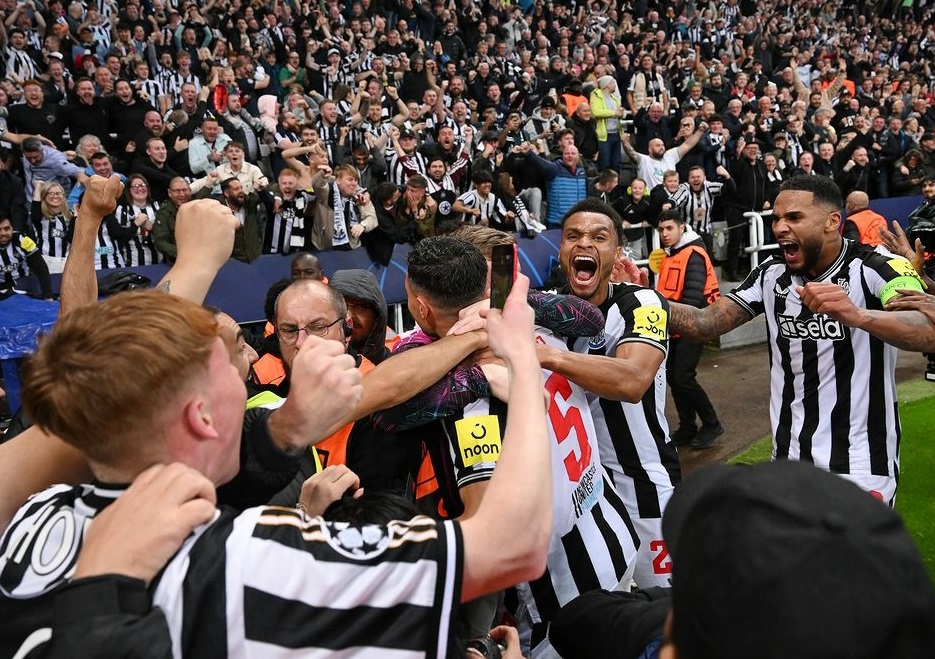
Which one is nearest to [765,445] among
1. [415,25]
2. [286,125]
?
[286,125]

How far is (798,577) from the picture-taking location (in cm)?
100

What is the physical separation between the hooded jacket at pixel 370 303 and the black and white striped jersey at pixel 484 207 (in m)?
6.25

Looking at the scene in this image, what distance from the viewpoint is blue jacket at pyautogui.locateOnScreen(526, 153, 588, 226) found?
468 inches

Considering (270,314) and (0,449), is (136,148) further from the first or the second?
(0,449)

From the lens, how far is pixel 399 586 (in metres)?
1.29

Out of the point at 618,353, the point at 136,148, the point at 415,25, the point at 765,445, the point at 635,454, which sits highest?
the point at 415,25

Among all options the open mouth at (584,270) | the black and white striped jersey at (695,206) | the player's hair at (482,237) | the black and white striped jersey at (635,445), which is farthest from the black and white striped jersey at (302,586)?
the black and white striped jersey at (695,206)

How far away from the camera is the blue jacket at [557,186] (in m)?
11.9

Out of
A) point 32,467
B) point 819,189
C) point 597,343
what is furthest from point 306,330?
point 819,189

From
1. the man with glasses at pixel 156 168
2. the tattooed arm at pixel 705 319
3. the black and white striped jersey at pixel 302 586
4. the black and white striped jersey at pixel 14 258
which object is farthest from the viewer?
the man with glasses at pixel 156 168

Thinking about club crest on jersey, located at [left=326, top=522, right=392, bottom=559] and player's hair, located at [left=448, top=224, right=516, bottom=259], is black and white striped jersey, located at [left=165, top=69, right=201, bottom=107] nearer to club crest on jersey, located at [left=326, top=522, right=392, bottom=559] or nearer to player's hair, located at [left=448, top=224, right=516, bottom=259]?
player's hair, located at [left=448, top=224, right=516, bottom=259]

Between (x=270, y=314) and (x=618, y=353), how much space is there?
7.93 ft

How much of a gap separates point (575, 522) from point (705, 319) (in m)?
1.74

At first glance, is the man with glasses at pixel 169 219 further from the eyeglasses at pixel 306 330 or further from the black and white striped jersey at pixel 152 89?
the eyeglasses at pixel 306 330
